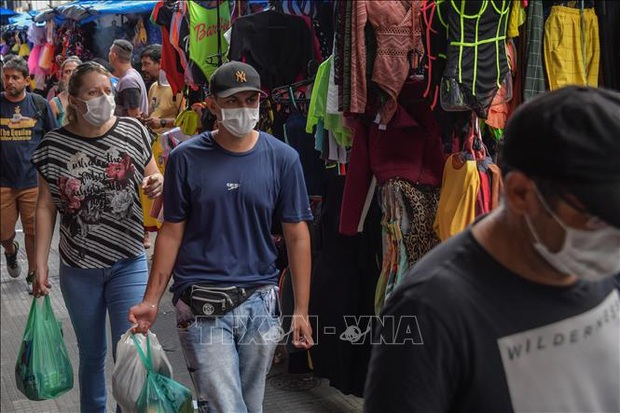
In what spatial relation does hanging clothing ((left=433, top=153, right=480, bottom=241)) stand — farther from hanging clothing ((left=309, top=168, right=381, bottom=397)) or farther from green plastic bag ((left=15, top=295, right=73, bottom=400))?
green plastic bag ((left=15, top=295, right=73, bottom=400))

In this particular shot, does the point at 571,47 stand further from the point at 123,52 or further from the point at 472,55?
the point at 123,52

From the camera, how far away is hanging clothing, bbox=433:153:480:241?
402 cm

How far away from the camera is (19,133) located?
23.7ft

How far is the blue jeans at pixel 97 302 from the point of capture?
12.8 feet

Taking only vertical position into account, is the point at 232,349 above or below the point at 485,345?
below

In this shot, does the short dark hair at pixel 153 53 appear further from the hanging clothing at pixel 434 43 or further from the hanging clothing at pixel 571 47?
the hanging clothing at pixel 571 47

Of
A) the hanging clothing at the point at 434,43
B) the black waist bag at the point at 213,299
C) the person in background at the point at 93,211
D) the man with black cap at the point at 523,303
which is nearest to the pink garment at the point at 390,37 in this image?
the hanging clothing at the point at 434,43

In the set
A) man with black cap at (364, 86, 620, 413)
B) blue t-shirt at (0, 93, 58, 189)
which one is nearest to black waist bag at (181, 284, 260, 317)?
man with black cap at (364, 86, 620, 413)

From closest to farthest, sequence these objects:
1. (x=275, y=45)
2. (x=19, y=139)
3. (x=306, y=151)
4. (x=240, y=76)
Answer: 1. (x=240, y=76)
2. (x=306, y=151)
3. (x=275, y=45)
4. (x=19, y=139)

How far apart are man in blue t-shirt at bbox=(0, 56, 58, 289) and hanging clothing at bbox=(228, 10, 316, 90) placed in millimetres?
2506

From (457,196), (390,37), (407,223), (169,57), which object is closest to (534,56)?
(390,37)

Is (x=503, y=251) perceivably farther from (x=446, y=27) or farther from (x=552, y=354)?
(x=446, y=27)

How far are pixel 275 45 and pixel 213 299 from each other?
2.62 m

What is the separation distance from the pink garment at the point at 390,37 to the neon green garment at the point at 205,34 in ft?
7.18
